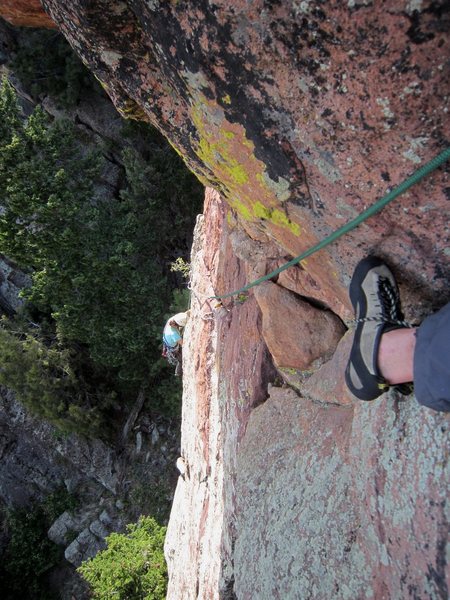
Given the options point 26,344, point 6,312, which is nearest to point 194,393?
point 26,344

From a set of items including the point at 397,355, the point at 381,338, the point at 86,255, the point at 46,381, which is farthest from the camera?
the point at 46,381

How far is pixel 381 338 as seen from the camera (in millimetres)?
2738

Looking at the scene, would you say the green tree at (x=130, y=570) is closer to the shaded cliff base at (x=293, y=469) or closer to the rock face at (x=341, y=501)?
the shaded cliff base at (x=293, y=469)

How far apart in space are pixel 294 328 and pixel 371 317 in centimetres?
132

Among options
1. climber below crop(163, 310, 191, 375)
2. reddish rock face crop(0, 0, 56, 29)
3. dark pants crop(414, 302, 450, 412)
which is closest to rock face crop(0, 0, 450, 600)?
dark pants crop(414, 302, 450, 412)

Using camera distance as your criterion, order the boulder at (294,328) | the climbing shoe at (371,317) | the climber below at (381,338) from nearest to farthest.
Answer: the climber below at (381,338) → the climbing shoe at (371,317) → the boulder at (294,328)

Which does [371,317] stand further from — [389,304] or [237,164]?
[237,164]

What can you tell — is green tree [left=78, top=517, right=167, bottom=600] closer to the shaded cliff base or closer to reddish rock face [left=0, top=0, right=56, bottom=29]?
the shaded cliff base

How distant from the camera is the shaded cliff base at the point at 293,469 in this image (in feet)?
8.39

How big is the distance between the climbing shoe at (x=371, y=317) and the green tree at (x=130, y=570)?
9491mm

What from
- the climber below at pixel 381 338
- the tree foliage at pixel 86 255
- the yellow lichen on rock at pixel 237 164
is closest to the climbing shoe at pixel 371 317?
the climber below at pixel 381 338

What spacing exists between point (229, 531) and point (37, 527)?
47.2 feet

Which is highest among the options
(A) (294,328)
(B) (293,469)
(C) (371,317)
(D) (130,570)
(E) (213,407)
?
(A) (294,328)

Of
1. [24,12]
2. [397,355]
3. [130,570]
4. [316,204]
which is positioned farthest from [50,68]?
[397,355]
